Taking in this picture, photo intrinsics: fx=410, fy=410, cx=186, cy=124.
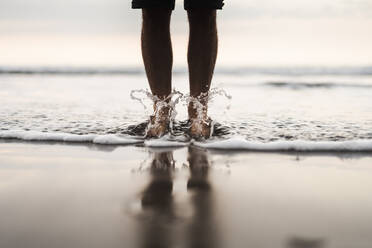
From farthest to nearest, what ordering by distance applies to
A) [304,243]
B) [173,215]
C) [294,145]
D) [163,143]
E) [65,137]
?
1. [65,137]
2. [163,143]
3. [294,145]
4. [173,215]
5. [304,243]

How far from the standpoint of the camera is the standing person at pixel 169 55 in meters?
1.94

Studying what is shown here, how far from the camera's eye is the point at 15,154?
62.3 inches

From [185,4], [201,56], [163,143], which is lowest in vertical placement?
[163,143]

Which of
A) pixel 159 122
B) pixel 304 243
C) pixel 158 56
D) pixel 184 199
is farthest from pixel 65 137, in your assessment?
pixel 304 243

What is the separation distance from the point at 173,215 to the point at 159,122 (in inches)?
43.5

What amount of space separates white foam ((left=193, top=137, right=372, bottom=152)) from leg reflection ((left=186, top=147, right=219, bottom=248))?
215 mm

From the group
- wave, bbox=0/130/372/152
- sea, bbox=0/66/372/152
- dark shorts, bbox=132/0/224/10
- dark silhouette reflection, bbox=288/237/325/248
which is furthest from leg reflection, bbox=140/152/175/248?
dark shorts, bbox=132/0/224/10

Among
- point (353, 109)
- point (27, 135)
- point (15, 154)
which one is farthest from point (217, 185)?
point (353, 109)

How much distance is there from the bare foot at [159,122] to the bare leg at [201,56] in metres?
0.12

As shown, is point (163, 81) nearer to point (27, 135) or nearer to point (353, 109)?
point (27, 135)

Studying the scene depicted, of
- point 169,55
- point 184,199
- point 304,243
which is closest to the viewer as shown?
point 304,243

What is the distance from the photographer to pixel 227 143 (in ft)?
5.64

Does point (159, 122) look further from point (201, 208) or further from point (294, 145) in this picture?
point (201, 208)

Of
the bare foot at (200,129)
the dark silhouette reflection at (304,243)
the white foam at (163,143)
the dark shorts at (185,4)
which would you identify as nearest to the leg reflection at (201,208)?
the dark silhouette reflection at (304,243)
